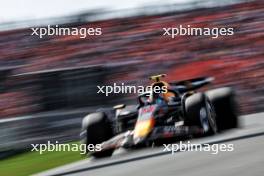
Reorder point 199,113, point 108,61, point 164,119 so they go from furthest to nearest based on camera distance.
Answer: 1. point 108,61
2. point 164,119
3. point 199,113

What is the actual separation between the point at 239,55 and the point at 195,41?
145cm

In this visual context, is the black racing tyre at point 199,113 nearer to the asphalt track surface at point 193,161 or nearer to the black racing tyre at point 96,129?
the asphalt track surface at point 193,161

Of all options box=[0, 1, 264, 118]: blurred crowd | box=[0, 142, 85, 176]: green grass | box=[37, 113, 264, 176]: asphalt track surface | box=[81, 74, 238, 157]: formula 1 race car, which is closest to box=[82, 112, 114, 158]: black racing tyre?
box=[81, 74, 238, 157]: formula 1 race car

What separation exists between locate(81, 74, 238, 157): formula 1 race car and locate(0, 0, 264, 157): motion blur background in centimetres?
255

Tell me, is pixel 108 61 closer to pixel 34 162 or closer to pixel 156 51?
pixel 156 51

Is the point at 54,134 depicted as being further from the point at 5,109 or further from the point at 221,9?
the point at 221,9

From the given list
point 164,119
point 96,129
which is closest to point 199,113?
point 164,119

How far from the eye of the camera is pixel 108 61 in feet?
48.0

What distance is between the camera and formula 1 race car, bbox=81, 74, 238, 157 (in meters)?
7.19

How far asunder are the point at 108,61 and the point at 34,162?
651cm

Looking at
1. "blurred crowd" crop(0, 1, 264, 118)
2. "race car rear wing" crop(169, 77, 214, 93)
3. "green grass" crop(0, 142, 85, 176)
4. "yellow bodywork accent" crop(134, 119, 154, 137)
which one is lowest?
"green grass" crop(0, 142, 85, 176)

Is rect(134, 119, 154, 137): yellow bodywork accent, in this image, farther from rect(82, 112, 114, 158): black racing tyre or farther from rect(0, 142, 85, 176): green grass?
rect(0, 142, 85, 176): green grass

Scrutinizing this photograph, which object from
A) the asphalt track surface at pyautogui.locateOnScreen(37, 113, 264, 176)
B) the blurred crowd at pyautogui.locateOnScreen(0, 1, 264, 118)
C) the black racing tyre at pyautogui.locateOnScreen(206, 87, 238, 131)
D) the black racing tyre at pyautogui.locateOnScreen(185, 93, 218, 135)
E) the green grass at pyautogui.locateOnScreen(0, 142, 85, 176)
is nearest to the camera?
the asphalt track surface at pyautogui.locateOnScreen(37, 113, 264, 176)

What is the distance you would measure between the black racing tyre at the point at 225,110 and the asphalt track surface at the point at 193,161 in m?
0.16
